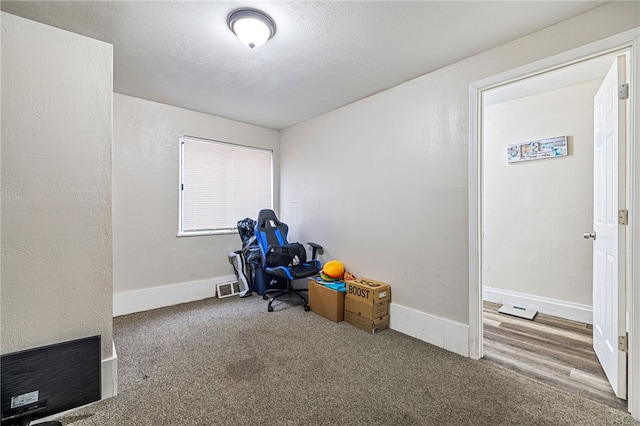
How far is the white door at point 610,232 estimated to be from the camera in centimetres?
177

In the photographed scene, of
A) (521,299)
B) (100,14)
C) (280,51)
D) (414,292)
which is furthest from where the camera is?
(521,299)

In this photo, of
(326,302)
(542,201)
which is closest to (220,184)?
(326,302)

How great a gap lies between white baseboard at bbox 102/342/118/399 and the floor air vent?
1964mm

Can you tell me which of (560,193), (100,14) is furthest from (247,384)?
(560,193)

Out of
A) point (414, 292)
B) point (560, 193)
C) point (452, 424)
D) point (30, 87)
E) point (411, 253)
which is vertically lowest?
point (452, 424)

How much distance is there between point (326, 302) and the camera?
311 centimetres

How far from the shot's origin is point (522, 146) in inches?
138

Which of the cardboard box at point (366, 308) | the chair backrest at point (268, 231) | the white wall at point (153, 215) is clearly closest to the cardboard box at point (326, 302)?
the cardboard box at point (366, 308)

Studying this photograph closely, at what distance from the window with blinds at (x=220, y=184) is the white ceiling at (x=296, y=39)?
3.06 feet

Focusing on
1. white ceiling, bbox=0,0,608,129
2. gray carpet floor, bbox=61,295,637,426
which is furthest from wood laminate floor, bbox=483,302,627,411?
white ceiling, bbox=0,0,608,129

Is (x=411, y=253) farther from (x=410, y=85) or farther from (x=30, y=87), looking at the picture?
(x=30, y=87)

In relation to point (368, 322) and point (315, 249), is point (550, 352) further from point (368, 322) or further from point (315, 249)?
point (315, 249)

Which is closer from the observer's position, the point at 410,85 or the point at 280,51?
the point at 280,51

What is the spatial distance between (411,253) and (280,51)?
2165mm
